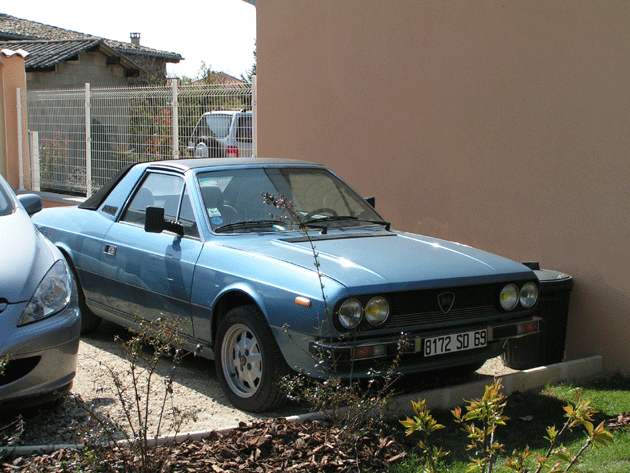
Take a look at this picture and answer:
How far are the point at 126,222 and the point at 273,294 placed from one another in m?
2.13

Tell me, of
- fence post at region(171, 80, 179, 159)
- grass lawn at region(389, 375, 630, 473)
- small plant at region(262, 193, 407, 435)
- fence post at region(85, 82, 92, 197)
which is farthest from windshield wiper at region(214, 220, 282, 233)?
fence post at region(85, 82, 92, 197)

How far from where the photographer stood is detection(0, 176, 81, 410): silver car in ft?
13.8

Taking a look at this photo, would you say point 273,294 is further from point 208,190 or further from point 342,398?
point 208,190

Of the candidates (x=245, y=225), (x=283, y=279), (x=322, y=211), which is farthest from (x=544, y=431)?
(x=245, y=225)

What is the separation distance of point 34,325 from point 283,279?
4.68ft

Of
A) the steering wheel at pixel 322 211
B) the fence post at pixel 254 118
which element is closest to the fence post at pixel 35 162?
the fence post at pixel 254 118

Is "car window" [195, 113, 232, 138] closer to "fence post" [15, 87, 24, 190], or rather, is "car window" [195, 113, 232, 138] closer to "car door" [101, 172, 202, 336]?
"car door" [101, 172, 202, 336]

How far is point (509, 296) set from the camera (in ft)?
16.5

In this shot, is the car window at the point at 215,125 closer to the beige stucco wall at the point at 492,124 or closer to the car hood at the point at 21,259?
the beige stucco wall at the point at 492,124

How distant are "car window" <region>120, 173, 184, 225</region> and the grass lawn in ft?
8.16

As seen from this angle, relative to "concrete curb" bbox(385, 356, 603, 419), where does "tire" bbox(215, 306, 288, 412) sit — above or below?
above

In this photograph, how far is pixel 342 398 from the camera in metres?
3.97

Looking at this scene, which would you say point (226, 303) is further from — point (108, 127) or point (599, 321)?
point (108, 127)

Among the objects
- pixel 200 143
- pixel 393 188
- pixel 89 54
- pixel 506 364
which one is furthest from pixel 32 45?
pixel 506 364
